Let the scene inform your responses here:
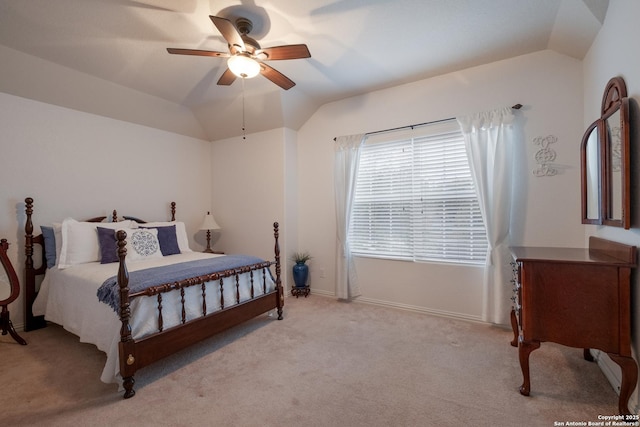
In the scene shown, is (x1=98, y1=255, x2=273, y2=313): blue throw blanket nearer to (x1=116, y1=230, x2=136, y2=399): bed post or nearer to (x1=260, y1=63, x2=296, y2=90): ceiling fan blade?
(x1=116, y1=230, x2=136, y2=399): bed post

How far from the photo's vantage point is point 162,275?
7.60 feet

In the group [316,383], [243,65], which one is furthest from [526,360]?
[243,65]

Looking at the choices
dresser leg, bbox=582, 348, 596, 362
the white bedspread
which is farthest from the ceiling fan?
dresser leg, bbox=582, 348, 596, 362

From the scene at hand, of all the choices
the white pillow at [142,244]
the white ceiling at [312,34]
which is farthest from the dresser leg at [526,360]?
the white pillow at [142,244]

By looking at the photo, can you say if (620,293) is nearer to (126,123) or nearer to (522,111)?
(522,111)

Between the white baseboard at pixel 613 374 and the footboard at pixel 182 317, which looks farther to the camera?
the footboard at pixel 182 317

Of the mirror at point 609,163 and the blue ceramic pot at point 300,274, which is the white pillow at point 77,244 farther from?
the mirror at point 609,163

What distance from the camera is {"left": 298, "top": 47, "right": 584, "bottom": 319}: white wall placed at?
2658 mm

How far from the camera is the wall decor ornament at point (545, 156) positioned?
106 inches

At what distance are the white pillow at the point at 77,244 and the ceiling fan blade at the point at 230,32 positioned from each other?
2487 mm

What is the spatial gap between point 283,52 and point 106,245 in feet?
8.71

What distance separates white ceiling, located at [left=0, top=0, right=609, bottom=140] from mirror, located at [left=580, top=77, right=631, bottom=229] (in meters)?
0.75

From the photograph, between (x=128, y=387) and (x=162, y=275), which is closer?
(x=128, y=387)

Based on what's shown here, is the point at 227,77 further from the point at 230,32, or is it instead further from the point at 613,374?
the point at 613,374
